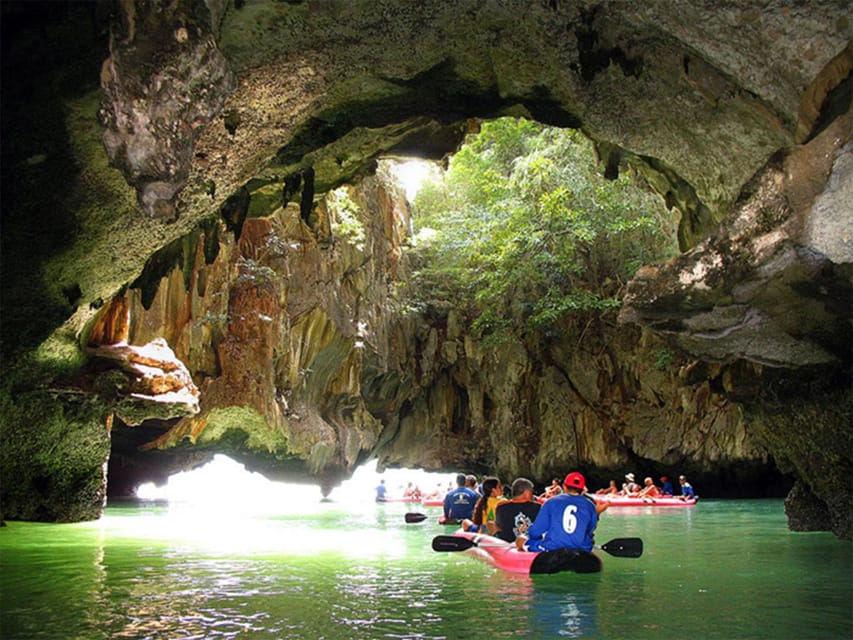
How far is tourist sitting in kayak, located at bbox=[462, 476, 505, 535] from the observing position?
927cm

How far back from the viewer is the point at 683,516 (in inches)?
619

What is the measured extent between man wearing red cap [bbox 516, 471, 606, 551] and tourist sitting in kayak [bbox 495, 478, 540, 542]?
1.36 m

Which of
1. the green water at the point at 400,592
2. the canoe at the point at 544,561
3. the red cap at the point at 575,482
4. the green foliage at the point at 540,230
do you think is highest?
the green foliage at the point at 540,230

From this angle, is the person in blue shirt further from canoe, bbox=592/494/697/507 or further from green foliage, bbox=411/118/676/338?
green foliage, bbox=411/118/676/338

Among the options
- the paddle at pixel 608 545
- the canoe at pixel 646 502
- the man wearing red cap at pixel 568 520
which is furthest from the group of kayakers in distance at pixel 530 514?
the canoe at pixel 646 502

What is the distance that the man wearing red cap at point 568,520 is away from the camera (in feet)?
21.7

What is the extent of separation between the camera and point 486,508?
947 centimetres

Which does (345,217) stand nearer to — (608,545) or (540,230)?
(540,230)

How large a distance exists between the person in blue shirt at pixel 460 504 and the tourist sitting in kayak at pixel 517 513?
331 cm

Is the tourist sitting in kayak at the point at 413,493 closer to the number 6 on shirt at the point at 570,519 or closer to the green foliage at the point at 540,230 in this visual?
the green foliage at the point at 540,230

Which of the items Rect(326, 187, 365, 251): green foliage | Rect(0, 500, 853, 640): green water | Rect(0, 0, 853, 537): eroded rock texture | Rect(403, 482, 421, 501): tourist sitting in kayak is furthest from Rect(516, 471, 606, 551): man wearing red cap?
Rect(403, 482, 421, 501): tourist sitting in kayak

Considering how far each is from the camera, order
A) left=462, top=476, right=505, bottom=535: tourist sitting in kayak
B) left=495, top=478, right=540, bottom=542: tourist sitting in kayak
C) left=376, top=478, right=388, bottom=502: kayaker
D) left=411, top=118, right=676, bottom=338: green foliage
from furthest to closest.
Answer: left=376, top=478, right=388, bottom=502: kayaker
left=411, top=118, right=676, bottom=338: green foliage
left=462, top=476, right=505, bottom=535: tourist sitting in kayak
left=495, top=478, right=540, bottom=542: tourist sitting in kayak

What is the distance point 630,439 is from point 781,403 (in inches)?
583

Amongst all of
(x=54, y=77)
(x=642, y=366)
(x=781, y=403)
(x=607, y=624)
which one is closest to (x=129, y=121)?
(x=54, y=77)
